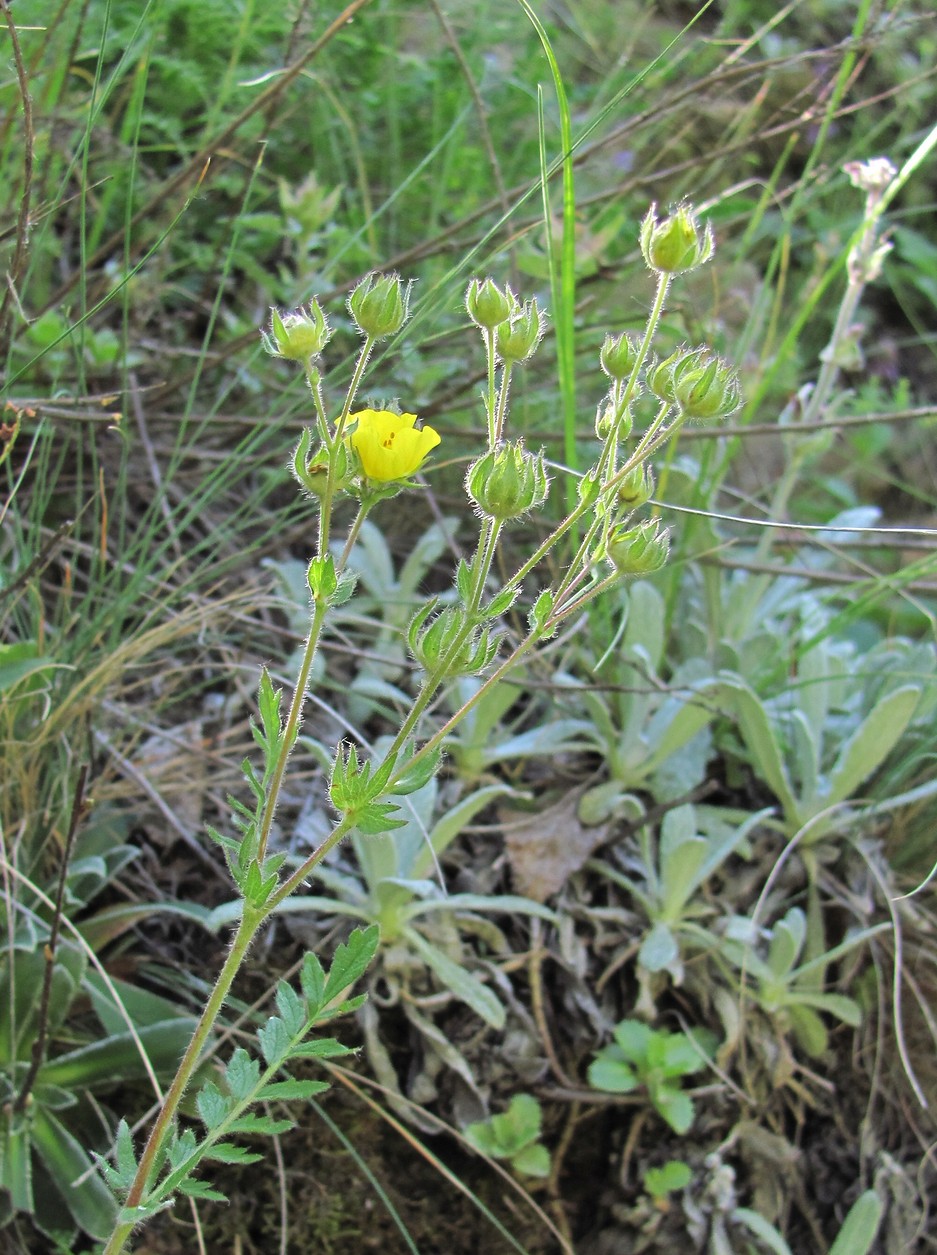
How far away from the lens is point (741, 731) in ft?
4.91

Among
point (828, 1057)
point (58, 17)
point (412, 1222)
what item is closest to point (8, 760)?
point (412, 1222)

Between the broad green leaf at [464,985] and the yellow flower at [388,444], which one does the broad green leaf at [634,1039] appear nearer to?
the broad green leaf at [464,985]

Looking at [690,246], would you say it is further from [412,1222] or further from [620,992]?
[412,1222]

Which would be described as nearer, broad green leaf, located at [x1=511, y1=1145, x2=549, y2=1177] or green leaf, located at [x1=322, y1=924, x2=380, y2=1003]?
green leaf, located at [x1=322, y1=924, x2=380, y2=1003]

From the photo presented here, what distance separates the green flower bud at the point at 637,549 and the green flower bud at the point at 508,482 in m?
0.07

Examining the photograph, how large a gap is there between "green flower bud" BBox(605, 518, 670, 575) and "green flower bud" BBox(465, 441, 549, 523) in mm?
72

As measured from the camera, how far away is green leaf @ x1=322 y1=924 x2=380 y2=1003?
799 mm

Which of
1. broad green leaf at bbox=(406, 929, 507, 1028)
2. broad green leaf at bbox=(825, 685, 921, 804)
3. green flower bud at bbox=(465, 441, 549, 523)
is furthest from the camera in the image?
broad green leaf at bbox=(825, 685, 921, 804)

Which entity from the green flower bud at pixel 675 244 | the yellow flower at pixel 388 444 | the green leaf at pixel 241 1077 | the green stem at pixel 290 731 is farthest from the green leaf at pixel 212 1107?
the green flower bud at pixel 675 244

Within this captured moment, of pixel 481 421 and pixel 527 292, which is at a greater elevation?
pixel 527 292

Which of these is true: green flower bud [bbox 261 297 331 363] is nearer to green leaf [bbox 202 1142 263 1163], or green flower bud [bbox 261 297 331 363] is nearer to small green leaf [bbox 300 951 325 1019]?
small green leaf [bbox 300 951 325 1019]

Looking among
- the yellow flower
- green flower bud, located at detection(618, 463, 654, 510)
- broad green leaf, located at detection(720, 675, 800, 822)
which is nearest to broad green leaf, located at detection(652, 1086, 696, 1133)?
broad green leaf, located at detection(720, 675, 800, 822)

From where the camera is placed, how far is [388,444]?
75 cm

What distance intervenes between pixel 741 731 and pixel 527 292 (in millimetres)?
908
